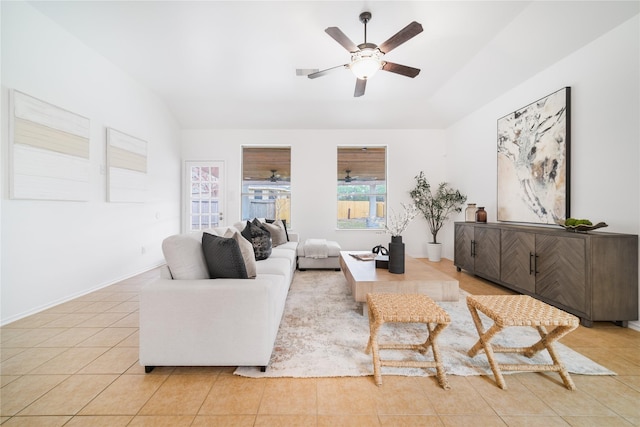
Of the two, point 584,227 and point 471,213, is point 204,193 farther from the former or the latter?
point 584,227

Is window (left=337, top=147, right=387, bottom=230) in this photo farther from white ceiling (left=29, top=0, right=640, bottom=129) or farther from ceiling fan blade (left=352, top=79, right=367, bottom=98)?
ceiling fan blade (left=352, top=79, right=367, bottom=98)

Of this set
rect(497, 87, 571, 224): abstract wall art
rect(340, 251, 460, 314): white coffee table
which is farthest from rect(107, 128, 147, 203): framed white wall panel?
rect(497, 87, 571, 224): abstract wall art

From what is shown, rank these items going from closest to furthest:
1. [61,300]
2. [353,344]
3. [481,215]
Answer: [353,344]
[61,300]
[481,215]

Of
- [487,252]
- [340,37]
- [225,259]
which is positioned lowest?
[487,252]

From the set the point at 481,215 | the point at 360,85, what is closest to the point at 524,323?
the point at 360,85

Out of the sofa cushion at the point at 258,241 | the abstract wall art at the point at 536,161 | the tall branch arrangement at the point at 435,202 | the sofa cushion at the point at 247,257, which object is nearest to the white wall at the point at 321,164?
the tall branch arrangement at the point at 435,202

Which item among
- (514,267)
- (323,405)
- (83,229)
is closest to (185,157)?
(83,229)

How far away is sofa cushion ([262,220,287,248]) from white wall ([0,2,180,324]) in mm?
2164

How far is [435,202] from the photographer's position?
531 cm

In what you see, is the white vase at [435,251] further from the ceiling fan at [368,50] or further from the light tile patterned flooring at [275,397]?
the ceiling fan at [368,50]

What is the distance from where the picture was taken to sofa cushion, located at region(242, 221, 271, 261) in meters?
3.15

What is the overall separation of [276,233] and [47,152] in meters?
2.82

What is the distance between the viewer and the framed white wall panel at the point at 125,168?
3.59 m

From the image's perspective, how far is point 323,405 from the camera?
1.40 metres
